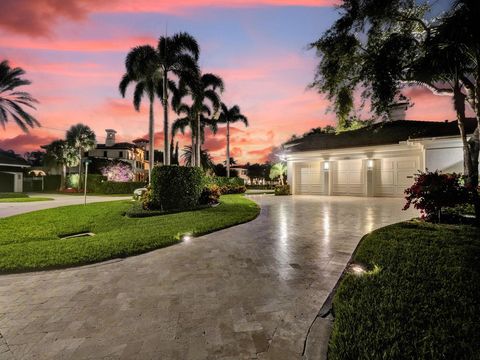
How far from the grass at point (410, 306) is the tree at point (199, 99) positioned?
1355 centimetres

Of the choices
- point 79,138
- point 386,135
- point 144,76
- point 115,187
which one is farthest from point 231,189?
point 79,138

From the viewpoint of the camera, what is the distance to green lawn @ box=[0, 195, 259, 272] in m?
5.06

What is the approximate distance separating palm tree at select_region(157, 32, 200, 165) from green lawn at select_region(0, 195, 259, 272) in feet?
24.8

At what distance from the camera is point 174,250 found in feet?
18.5

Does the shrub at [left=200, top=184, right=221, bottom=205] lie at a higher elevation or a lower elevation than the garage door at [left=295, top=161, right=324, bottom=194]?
lower

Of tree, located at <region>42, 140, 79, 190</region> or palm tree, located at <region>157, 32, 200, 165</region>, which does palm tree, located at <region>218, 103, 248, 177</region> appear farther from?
tree, located at <region>42, 140, 79, 190</region>

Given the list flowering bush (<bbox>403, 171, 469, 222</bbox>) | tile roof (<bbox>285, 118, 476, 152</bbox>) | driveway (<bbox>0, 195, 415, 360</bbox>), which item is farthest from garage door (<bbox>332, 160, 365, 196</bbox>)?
driveway (<bbox>0, 195, 415, 360</bbox>)

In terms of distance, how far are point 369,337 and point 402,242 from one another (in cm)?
375

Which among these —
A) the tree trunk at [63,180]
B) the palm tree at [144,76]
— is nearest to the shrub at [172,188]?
the palm tree at [144,76]

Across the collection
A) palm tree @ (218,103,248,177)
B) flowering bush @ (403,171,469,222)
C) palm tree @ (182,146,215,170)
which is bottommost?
flowering bush @ (403,171,469,222)

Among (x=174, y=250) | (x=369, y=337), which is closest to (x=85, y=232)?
(x=174, y=250)

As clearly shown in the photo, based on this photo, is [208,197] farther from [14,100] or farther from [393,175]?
[14,100]

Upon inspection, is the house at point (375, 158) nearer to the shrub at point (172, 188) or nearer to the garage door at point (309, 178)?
the garage door at point (309, 178)

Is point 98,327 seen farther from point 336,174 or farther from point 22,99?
point 22,99
